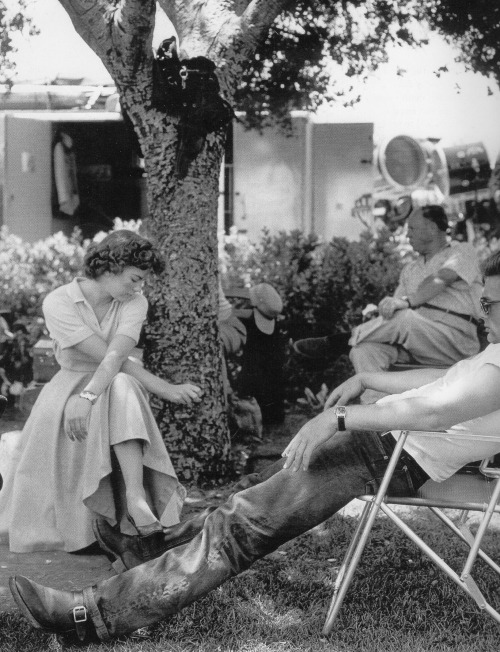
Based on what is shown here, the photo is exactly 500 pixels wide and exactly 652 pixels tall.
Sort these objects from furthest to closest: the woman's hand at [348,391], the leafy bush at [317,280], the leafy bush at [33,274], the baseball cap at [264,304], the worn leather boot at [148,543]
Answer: the leafy bush at [317,280] < the leafy bush at [33,274] < the baseball cap at [264,304] < the worn leather boot at [148,543] < the woman's hand at [348,391]

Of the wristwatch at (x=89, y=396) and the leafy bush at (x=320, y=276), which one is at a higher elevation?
the leafy bush at (x=320, y=276)

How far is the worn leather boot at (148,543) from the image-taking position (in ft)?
12.3

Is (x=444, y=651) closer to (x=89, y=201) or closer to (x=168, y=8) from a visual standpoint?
(x=168, y=8)

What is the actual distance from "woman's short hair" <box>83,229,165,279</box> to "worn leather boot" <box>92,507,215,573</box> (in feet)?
3.74

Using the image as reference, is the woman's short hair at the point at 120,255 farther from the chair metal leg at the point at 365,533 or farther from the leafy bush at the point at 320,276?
the leafy bush at the point at 320,276

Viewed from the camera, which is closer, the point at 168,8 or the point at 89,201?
the point at 168,8

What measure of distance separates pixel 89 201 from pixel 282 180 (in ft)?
7.03

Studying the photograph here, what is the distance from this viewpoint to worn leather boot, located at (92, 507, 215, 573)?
3.75 metres

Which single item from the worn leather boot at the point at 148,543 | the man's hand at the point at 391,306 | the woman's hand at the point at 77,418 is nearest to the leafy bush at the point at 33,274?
the man's hand at the point at 391,306

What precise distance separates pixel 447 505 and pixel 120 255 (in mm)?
1785

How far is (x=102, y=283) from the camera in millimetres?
4137

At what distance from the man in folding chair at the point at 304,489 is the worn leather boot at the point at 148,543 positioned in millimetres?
584

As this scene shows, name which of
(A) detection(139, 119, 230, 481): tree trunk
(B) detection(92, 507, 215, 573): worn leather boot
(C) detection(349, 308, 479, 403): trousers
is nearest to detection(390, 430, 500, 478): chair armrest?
(B) detection(92, 507, 215, 573): worn leather boot

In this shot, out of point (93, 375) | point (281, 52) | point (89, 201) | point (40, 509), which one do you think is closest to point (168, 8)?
point (281, 52)
